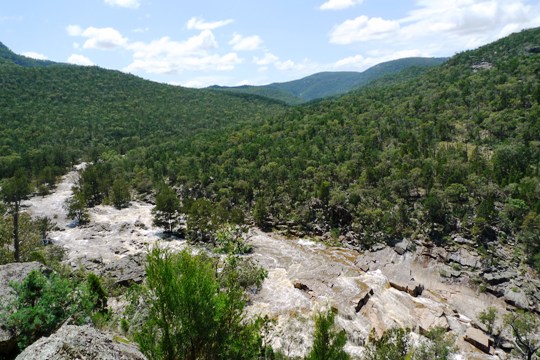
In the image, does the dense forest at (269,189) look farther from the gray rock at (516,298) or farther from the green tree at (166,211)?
the gray rock at (516,298)

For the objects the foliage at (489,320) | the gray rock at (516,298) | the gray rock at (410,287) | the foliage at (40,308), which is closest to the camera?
the foliage at (40,308)

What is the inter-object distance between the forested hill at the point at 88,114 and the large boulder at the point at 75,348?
3519 inches

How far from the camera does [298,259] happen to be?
49.4m

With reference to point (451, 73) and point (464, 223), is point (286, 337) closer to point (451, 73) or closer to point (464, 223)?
point (464, 223)

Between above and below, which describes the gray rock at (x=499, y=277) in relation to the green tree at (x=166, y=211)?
below

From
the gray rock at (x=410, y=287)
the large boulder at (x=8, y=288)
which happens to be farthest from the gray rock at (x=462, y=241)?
the large boulder at (x=8, y=288)

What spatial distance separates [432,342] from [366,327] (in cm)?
608

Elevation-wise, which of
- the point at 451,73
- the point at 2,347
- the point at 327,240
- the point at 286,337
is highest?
the point at 451,73

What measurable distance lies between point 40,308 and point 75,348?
6322 millimetres

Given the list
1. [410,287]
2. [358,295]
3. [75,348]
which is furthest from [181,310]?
[410,287]

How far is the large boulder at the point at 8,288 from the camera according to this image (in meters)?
12.6

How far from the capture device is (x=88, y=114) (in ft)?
449

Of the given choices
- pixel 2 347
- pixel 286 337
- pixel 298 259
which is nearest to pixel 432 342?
pixel 286 337

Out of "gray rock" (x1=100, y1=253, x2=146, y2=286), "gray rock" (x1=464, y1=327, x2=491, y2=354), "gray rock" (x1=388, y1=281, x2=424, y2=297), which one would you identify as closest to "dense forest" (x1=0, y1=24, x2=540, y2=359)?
"gray rock" (x1=464, y1=327, x2=491, y2=354)
